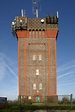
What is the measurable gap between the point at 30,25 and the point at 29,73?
12176 millimetres

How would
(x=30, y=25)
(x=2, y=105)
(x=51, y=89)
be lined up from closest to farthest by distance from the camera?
(x=2, y=105) < (x=51, y=89) < (x=30, y=25)

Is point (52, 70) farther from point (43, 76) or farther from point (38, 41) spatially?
point (38, 41)

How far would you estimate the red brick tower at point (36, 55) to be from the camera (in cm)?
6038

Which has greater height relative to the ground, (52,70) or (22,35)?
(22,35)

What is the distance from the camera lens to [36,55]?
2451 inches

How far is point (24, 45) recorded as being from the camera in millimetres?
62719

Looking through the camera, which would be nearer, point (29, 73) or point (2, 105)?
point (2, 105)

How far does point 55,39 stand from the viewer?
63250mm

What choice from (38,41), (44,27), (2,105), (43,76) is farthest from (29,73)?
(2,105)

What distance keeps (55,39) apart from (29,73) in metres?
10.6

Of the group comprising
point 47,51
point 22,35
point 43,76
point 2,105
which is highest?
point 22,35

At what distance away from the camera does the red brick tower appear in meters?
60.4

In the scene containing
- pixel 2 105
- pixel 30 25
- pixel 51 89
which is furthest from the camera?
pixel 30 25

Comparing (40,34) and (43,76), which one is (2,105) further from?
(40,34)
